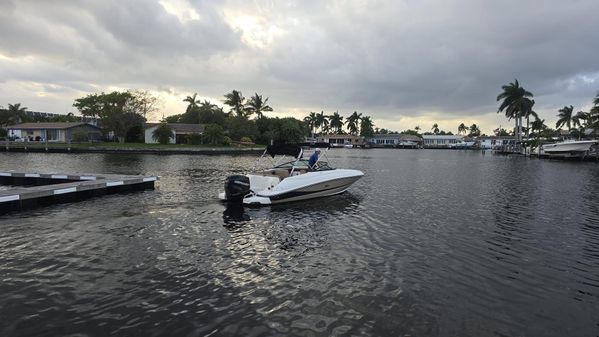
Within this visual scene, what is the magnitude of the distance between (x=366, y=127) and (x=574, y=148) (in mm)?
99231

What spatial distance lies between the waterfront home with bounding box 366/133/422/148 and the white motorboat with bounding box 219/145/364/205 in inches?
5645

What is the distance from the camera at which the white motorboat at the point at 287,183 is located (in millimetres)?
16938

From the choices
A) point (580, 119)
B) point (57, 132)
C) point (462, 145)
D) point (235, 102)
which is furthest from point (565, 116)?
point (57, 132)

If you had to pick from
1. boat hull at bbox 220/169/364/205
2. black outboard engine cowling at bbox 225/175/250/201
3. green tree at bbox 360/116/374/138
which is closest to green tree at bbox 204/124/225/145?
boat hull at bbox 220/169/364/205

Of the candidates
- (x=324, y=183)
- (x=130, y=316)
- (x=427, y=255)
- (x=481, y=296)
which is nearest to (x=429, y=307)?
(x=481, y=296)

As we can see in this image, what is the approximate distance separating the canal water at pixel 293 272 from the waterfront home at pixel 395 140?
488 ft

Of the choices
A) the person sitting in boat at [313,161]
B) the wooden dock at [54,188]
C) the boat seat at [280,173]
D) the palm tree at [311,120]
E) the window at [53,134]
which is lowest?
the wooden dock at [54,188]

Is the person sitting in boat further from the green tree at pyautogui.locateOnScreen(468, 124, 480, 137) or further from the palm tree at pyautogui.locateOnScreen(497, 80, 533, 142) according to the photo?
the green tree at pyautogui.locateOnScreen(468, 124, 480, 137)

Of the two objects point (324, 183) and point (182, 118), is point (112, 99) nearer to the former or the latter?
point (182, 118)

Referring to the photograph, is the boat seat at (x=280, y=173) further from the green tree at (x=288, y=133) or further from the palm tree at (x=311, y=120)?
the palm tree at (x=311, y=120)

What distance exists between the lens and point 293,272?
30.8ft

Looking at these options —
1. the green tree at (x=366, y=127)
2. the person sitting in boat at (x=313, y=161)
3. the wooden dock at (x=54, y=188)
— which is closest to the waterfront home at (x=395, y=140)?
the green tree at (x=366, y=127)

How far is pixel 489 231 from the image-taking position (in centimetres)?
1395

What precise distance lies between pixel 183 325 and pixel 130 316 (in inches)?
42.0
